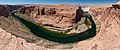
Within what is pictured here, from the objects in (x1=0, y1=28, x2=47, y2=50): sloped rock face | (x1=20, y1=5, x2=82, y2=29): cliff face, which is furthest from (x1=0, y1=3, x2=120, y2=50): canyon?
(x1=20, y1=5, x2=82, y2=29): cliff face

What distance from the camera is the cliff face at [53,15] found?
203 feet

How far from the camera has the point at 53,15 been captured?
231 feet

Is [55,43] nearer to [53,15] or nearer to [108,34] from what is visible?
[108,34]

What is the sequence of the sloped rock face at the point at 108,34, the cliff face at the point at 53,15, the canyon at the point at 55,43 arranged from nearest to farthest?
the canyon at the point at 55,43
the sloped rock face at the point at 108,34
the cliff face at the point at 53,15

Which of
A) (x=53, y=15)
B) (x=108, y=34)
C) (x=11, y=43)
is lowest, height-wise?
(x=53, y=15)

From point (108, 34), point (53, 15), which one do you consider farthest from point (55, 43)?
point (53, 15)

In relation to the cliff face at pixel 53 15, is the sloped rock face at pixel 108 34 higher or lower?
higher

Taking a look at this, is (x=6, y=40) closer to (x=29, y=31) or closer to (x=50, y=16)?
(x=29, y=31)

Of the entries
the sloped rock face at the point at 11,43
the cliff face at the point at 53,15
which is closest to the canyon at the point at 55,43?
the sloped rock face at the point at 11,43

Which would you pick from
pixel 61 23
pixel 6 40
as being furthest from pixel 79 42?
pixel 61 23

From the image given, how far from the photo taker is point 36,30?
69.0ft

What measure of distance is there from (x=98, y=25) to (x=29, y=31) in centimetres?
536

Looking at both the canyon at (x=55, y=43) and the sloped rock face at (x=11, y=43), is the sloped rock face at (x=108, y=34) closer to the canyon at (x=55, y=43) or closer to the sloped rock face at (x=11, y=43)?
the canyon at (x=55, y=43)

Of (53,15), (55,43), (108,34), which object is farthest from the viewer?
(53,15)
